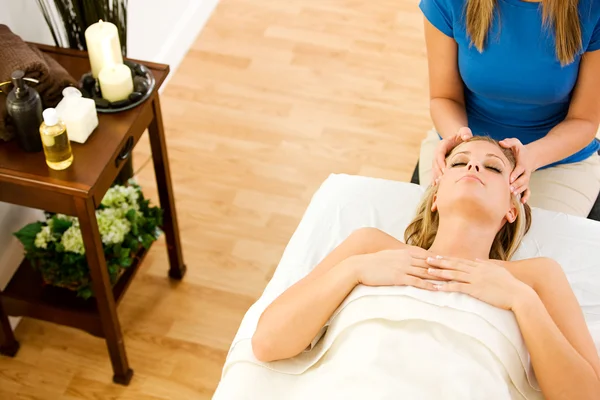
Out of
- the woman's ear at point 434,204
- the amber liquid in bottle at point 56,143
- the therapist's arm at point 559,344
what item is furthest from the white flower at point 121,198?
the therapist's arm at point 559,344

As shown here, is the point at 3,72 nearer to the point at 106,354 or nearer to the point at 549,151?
the point at 106,354

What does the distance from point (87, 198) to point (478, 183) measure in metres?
0.84

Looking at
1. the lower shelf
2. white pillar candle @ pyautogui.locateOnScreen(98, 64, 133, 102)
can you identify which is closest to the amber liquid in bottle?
white pillar candle @ pyautogui.locateOnScreen(98, 64, 133, 102)

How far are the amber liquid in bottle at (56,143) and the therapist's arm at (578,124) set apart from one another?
3.40 ft

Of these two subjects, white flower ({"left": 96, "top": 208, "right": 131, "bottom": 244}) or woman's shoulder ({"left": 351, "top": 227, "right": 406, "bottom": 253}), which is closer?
woman's shoulder ({"left": 351, "top": 227, "right": 406, "bottom": 253})

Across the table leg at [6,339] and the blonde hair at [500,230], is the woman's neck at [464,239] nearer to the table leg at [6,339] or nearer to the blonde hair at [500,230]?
the blonde hair at [500,230]

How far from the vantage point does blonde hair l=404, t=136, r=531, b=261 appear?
5.59 feet

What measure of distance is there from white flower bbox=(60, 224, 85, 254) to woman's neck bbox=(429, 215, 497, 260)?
99 centimetres

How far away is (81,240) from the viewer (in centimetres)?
212

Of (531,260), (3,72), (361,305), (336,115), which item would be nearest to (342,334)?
(361,305)

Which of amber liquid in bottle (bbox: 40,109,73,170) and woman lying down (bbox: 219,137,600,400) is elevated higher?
amber liquid in bottle (bbox: 40,109,73,170)

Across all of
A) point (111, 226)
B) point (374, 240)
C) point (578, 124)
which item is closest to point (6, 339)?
point (111, 226)

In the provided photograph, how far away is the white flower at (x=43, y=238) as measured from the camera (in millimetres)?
2129

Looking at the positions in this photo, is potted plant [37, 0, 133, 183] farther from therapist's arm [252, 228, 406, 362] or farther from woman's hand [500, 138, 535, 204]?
woman's hand [500, 138, 535, 204]
